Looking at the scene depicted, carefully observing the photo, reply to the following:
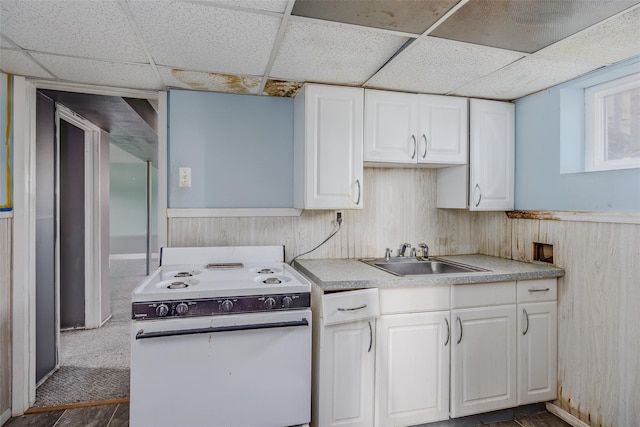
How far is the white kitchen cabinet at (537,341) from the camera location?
2164 millimetres

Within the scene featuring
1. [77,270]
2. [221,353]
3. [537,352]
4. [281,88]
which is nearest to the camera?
[221,353]

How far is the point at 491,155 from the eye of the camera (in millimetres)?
2527

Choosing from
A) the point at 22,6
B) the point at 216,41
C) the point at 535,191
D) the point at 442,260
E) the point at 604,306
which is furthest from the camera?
the point at 442,260

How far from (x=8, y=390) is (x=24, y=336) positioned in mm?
314

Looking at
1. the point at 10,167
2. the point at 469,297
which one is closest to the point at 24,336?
the point at 10,167

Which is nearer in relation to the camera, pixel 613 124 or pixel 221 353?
pixel 221 353

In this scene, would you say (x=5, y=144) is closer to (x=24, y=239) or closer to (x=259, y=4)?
(x=24, y=239)

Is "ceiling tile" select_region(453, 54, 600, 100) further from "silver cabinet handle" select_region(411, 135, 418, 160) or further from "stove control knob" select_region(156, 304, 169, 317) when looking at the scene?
"stove control knob" select_region(156, 304, 169, 317)

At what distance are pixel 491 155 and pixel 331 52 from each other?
1.45 m

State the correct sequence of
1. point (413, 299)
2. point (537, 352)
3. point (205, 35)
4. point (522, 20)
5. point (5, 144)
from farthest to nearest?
point (537, 352) < point (5, 144) < point (413, 299) < point (205, 35) < point (522, 20)

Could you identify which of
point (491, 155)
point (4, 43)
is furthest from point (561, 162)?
point (4, 43)

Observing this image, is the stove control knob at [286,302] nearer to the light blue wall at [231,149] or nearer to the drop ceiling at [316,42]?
the light blue wall at [231,149]

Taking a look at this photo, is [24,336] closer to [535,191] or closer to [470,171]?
[470,171]

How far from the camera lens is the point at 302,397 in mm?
1817
